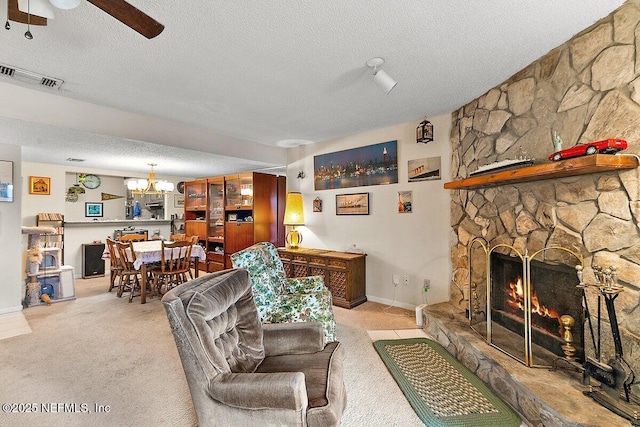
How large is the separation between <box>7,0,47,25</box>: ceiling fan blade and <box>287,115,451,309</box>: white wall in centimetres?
341

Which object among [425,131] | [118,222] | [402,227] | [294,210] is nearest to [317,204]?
[294,210]

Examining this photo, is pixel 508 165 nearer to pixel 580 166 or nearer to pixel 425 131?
pixel 580 166

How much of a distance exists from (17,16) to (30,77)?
1.39m

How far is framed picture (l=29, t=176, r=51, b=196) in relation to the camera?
521 cm

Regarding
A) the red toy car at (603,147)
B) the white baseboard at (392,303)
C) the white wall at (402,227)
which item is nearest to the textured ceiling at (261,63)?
the white wall at (402,227)

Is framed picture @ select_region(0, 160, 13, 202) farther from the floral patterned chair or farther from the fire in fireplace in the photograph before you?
the fire in fireplace

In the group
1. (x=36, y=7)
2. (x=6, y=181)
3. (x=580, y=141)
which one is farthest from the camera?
(x=6, y=181)

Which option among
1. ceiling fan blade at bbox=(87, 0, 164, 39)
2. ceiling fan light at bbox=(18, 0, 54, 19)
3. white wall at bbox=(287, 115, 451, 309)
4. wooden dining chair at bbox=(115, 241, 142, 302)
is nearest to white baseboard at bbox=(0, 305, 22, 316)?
wooden dining chair at bbox=(115, 241, 142, 302)

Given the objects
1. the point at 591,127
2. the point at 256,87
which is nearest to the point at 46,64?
the point at 256,87

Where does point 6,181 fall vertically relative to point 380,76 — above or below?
below

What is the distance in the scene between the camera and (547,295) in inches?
84.1

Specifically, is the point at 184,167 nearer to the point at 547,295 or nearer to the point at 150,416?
the point at 150,416

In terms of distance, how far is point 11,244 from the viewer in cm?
360

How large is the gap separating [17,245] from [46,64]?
2.70m
